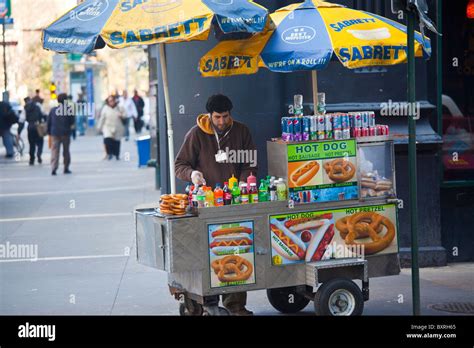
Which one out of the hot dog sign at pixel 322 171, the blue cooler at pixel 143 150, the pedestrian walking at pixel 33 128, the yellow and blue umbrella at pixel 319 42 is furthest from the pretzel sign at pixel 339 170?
the pedestrian walking at pixel 33 128

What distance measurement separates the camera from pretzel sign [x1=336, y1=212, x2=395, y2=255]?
336 inches

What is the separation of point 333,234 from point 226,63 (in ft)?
6.36

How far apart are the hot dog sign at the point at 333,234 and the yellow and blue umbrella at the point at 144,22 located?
1654 millimetres

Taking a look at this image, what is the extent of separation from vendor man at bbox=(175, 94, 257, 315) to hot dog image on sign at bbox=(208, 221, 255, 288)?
537mm

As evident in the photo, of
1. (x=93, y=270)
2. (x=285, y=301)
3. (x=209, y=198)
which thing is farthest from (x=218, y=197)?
(x=93, y=270)

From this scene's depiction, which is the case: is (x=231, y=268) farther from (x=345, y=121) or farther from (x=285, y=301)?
(x=345, y=121)

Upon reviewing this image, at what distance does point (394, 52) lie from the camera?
8.64 metres

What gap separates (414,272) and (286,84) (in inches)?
205

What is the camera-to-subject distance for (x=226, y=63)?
9219 mm

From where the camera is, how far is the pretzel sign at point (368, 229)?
854 centimetres

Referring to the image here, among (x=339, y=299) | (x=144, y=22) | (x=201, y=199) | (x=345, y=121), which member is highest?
(x=144, y=22)

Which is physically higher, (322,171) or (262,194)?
(322,171)

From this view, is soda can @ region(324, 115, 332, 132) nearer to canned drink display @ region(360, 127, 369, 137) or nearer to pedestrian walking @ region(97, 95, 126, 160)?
canned drink display @ region(360, 127, 369, 137)
